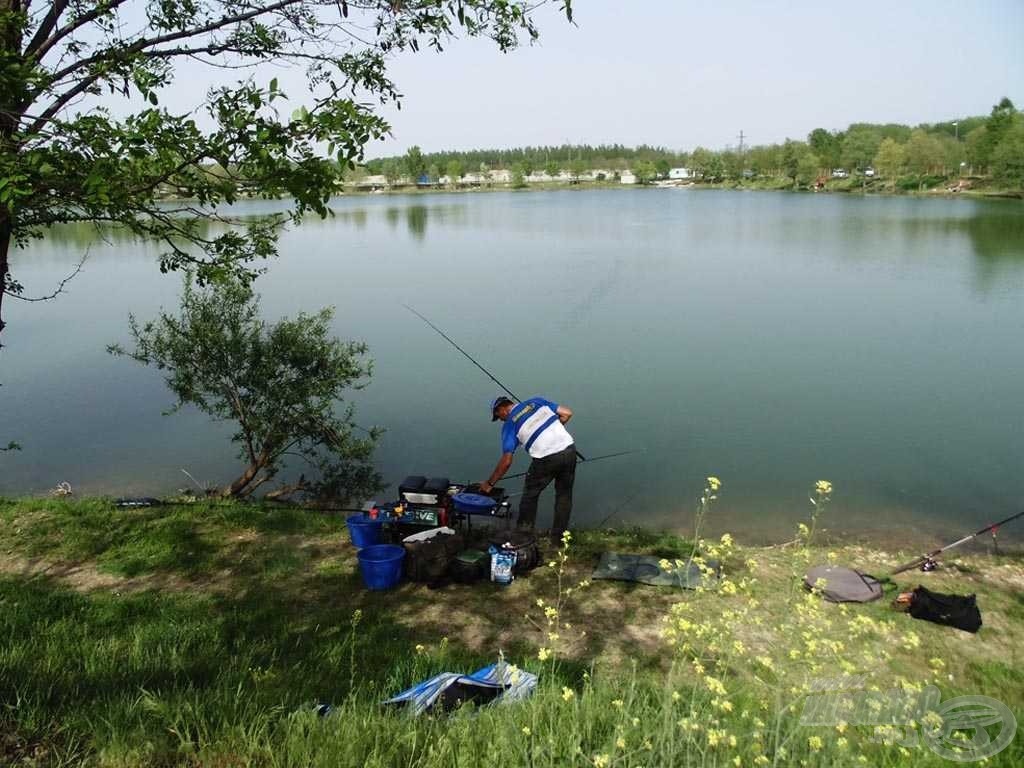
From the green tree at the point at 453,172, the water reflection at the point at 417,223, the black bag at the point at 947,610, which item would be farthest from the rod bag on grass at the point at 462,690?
the green tree at the point at 453,172

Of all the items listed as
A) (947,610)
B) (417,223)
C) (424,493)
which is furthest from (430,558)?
(417,223)

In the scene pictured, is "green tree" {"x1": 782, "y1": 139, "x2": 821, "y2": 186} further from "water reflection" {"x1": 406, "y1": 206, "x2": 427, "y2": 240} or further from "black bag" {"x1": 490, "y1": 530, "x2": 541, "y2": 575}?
"black bag" {"x1": 490, "y1": 530, "x2": 541, "y2": 575}

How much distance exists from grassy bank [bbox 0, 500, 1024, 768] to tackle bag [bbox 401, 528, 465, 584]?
13 cm

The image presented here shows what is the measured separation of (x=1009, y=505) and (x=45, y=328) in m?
22.0

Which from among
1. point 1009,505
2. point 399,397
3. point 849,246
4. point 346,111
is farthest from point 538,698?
point 849,246

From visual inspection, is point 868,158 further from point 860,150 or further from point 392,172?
point 392,172

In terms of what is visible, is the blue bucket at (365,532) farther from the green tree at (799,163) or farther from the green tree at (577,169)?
the green tree at (577,169)

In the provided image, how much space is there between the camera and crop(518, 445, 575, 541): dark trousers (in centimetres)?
613

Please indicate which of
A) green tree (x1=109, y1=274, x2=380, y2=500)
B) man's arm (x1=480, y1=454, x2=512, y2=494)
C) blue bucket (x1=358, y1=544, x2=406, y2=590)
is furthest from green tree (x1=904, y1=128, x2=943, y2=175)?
blue bucket (x1=358, y1=544, x2=406, y2=590)

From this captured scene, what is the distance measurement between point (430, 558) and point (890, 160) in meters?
91.5

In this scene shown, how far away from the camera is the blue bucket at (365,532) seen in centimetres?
625

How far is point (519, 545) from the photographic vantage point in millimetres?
5664

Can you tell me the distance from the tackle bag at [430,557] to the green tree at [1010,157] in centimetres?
6826

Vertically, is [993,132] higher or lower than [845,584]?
→ higher
